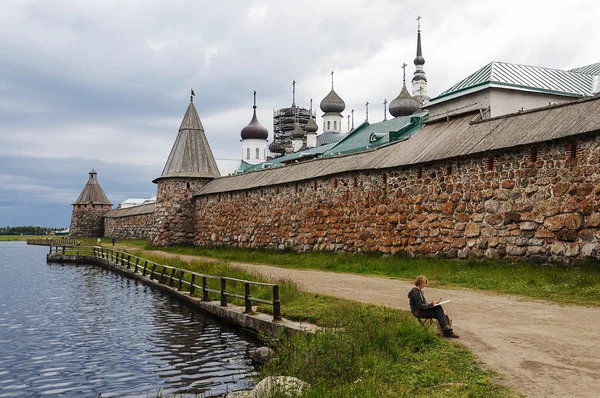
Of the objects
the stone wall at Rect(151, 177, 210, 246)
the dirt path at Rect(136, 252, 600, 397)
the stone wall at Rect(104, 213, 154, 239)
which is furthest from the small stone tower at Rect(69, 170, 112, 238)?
the dirt path at Rect(136, 252, 600, 397)

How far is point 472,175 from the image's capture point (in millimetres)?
14977

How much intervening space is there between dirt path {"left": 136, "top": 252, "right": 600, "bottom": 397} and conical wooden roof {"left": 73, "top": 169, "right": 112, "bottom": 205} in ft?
177

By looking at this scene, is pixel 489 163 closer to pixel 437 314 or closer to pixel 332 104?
pixel 437 314

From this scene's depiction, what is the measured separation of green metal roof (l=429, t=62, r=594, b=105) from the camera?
755 inches

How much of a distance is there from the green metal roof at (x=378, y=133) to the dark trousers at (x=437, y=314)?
27083mm

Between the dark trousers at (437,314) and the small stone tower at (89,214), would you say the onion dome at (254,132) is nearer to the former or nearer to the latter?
the small stone tower at (89,214)

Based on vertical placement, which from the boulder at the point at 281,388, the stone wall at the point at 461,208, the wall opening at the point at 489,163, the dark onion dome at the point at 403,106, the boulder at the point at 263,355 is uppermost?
the dark onion dome at the point at 403,106

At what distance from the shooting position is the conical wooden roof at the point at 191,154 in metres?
32.3

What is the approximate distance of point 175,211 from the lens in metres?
31.5

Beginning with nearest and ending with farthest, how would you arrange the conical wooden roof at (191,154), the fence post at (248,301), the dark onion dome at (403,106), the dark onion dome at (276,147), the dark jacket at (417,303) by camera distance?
the dark jacket at (417,303) → the fence post at (248,301) → the conical wooden roof at (191,154) → the dark onion dome at (403,106) → the dark onion dome at (276,147)

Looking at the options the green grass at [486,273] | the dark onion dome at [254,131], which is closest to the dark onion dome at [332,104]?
the dark onion dome at [254,131]

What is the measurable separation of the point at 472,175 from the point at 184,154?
2093cm

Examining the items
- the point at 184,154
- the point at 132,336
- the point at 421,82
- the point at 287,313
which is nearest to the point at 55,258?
the point at 184,154

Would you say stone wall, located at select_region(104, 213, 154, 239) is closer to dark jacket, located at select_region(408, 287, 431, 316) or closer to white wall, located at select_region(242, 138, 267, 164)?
white wall, located at select_region(242, 138, 267, 164)
